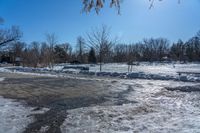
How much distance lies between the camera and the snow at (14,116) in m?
6.56

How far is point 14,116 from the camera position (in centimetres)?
785

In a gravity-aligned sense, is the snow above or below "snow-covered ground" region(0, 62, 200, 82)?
below

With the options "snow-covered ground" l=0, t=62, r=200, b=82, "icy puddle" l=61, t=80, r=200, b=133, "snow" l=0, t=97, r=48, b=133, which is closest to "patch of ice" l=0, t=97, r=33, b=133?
"snow" l=0, t=97, r=48, b=133

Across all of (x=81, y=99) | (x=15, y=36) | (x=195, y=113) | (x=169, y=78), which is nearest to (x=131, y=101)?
(x=81, y=99)

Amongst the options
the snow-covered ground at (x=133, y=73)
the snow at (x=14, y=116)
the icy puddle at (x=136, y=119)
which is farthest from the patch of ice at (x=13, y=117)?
the snow-covered ground at (x=133, y=73)

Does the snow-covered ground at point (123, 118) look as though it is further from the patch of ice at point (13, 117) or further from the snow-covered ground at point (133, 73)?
the snow-covered ground at point (133, 73)

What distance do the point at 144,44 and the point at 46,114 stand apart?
110681 mm

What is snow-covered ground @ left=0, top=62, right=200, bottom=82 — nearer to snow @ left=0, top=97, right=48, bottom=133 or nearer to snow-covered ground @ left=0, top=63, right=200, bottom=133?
snow-covered ground @ left=0, top=63, right=200, bottom=133

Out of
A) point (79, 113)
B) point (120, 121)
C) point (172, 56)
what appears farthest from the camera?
point (172, 56)

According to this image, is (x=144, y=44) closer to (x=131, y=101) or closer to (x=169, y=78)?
(x=169, y=78)

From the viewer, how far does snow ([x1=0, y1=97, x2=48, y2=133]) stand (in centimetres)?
656

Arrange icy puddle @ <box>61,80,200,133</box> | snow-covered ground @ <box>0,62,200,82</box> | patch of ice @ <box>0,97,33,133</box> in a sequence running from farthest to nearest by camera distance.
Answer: snow-covered ground @ <box>0,62,200,82</box> → patch of ice @ <box>0,97,33,133</box> → icy puddle @ <box>61,80,200,133</box>

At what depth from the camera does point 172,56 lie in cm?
11556

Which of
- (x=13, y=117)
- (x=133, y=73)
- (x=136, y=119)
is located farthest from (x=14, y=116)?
(x=133, y=73)
